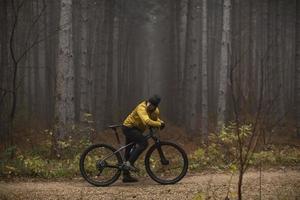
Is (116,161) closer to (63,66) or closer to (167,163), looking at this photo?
(167,163)

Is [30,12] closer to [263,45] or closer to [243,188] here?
[263,45]

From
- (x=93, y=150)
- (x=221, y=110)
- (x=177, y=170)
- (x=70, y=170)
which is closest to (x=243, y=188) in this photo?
(x=177, y=170)

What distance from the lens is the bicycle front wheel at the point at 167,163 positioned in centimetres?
1098

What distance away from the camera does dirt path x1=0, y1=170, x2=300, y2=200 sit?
31.6 ft

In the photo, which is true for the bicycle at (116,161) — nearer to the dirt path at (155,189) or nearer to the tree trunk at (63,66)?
the dirt path at (155,189)

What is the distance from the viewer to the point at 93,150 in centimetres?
1111

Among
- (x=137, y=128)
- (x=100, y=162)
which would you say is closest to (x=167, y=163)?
(x=137, y=128)

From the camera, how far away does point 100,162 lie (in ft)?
36.5

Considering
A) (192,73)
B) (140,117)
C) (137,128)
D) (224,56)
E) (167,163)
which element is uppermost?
(224,56)

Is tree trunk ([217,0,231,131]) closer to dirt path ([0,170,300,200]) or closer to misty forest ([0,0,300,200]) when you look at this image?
misty forest ([0,0,300,200])

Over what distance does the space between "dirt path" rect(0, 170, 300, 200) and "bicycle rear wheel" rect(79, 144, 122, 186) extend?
0.21 meters

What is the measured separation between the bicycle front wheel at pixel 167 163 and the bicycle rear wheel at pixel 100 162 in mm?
729

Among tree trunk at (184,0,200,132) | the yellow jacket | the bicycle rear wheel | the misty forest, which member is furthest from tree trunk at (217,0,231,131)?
the bicycle rear wheel

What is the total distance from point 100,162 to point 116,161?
1.21 ft
